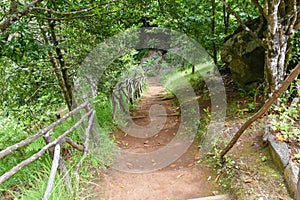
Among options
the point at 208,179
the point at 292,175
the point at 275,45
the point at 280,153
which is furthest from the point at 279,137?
the point at 275,45

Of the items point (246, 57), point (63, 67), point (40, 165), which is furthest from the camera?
point (246, 57)

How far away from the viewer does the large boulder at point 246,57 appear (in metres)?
4.73

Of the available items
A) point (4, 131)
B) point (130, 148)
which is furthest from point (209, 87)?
point (4, 131)

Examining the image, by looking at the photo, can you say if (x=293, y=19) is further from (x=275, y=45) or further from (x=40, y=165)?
(x=40, y=165)

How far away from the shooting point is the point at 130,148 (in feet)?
15.0

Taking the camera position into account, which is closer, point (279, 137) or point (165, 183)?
point (279, 137)

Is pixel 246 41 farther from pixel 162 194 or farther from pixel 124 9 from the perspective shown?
pixel 162 194

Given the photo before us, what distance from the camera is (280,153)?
2633mm

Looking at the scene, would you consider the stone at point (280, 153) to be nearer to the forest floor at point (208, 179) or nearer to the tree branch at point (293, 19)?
the forest floor at point (208, 179)

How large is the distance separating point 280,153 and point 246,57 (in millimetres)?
2806

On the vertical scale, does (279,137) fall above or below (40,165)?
above

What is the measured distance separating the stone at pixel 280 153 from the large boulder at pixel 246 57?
241 centimetres

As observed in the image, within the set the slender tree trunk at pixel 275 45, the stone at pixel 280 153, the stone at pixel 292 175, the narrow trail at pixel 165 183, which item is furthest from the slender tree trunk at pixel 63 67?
the stone at pixel 292 175

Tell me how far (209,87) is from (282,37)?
3.69 m
